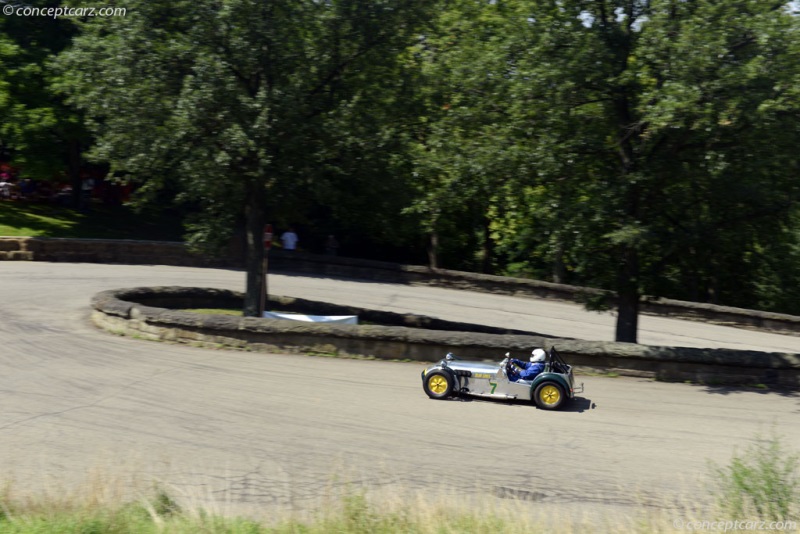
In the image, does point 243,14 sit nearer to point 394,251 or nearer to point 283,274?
point 283,274

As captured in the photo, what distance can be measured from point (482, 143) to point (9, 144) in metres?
19.9

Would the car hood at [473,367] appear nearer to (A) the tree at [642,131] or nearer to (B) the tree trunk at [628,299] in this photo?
(A) the tree at [642,131]

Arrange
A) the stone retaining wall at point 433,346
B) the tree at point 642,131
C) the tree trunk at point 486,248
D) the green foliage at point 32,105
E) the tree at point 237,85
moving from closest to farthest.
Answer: the tree at point 642,131 < the stone retaining wall at point 433,346 < the tree at point 237,85 < the green foliage at point 32,105 < the tree trunk at point 486,248

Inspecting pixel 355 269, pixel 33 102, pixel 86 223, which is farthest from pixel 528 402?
pixel 86 223

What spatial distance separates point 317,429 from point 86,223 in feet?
81.7

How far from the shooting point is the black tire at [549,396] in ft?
42.3

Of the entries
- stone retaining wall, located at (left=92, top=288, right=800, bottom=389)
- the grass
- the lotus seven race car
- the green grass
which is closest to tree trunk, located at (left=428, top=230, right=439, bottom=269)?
the green grass

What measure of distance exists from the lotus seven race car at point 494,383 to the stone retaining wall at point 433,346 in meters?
2.02

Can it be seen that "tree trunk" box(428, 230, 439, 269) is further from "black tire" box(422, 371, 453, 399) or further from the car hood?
"black tire" box(422, 371, 453, 399)

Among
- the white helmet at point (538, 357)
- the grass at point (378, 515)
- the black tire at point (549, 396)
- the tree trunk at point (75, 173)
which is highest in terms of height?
the tree trunk at point (75, 173)

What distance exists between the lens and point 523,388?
13125 mm

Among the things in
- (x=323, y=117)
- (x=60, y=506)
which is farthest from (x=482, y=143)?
(x=60, y=506)
